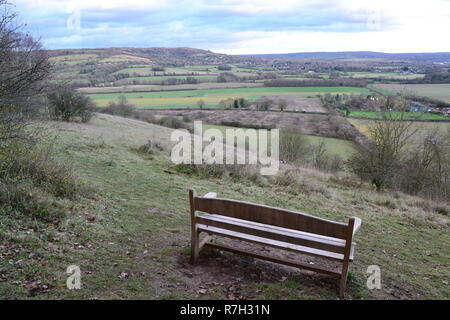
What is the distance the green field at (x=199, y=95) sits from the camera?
185ft

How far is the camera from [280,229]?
4.54 metres

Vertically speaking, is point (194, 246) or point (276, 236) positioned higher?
point (276, 236)

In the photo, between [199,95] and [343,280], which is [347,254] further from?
[199,95]

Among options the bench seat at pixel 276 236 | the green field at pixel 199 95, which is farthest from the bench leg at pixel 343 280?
the green field at pixel 199 95

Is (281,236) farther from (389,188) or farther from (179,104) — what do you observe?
(179,104)

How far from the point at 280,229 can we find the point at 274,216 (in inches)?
15.7

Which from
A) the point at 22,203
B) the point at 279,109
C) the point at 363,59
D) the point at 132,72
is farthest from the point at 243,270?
the point at 363,59

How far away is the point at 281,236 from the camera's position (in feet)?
14.2

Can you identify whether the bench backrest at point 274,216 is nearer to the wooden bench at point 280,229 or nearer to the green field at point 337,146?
the wooden bench at point 280,229

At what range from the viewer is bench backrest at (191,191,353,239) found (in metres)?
3.97

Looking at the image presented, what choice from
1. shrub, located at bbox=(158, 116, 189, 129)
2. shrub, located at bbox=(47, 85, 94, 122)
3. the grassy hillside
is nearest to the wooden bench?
the grassy hillside

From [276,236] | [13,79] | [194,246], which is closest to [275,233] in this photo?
[276,236]

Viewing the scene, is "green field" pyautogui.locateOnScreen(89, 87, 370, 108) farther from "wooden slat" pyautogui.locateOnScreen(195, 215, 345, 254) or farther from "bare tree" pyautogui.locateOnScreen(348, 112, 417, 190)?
"wooden slat" pyautogui.locateOnScreen(195, 215, 345, 254)
